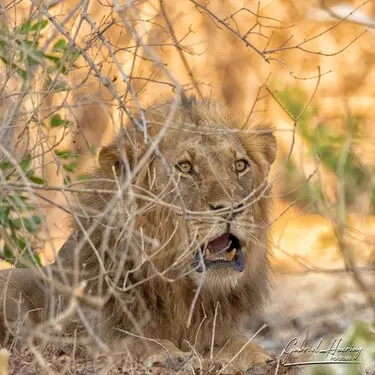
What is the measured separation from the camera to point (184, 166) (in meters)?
4.86

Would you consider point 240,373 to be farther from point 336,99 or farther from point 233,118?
point 336,99

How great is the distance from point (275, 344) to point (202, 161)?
109 inches

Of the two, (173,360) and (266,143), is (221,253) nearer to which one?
Result: (173,360)

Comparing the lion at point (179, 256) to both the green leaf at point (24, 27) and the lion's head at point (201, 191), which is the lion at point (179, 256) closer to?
the lion's head at point (201, 191)

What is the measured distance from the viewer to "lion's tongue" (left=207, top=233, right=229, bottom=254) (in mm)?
4625

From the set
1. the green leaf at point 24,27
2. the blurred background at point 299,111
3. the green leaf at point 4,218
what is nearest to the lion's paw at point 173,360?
the green leaf at point 4,218

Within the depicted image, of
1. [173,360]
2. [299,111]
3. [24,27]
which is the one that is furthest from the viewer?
[299,111]

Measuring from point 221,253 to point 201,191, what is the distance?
29 cm

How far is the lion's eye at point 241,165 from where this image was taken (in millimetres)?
4969

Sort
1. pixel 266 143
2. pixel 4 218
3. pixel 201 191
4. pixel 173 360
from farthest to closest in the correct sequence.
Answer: pixel 266 143
pixel 4 218
pixel 201 191
pixel 173 360

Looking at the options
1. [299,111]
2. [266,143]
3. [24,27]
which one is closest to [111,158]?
[24,27]

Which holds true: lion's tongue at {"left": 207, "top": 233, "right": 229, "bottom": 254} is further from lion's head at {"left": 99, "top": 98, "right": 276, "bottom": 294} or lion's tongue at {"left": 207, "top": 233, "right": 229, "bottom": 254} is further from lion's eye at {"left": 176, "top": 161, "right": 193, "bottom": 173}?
lion's eye at {"left": 176, "top": 161, "right": 193, "bottom": 173}

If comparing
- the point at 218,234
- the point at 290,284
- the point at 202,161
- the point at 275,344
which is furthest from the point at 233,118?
the point at 290,284

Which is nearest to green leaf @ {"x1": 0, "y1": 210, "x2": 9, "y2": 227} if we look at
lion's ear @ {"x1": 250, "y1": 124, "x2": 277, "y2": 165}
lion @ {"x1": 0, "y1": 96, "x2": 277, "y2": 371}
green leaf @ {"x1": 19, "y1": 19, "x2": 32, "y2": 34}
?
lion @ {"x1": 0, "y1": 96, "x2": 277, "y2": 371}
